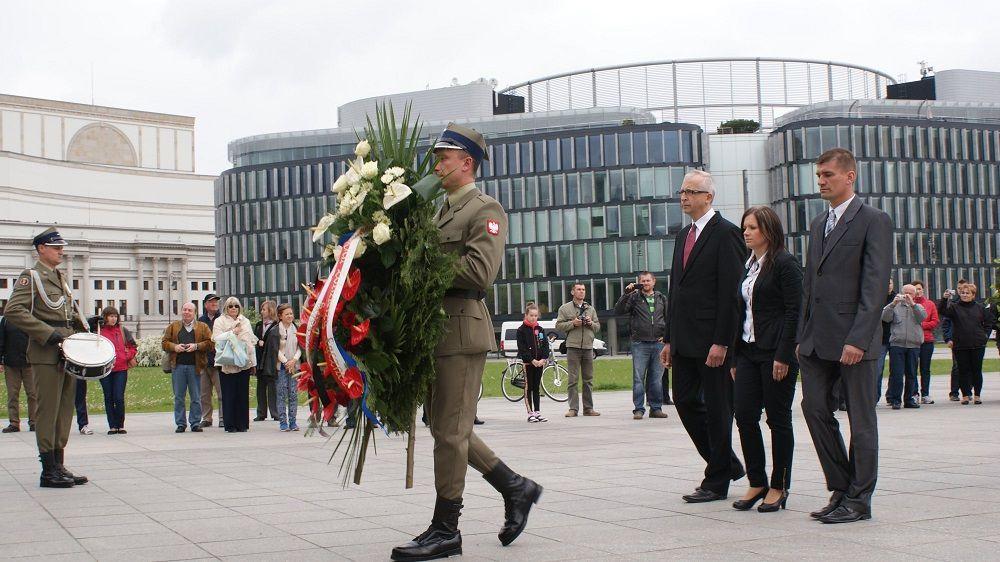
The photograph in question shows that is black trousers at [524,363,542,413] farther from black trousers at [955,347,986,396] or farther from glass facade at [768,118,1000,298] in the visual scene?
glass facade at [768,118,1000,298]

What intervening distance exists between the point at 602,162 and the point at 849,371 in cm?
7396

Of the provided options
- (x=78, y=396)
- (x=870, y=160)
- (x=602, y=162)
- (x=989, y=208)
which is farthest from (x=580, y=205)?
(x=78, y=396)

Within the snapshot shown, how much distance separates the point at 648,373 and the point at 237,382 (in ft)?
19.3

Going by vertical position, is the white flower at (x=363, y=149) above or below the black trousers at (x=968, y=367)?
above

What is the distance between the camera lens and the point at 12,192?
12950 centimetres

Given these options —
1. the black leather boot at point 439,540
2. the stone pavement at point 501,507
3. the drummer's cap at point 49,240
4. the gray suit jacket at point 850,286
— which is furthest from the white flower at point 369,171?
the drummer's cap at point 49,240

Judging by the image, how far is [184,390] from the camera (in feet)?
54.6

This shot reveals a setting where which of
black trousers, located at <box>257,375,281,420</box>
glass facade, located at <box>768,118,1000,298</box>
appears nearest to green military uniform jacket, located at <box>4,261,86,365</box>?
black trousers, located at <box>257,375,281,420</box>

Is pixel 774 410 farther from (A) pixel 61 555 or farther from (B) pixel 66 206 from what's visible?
(B) pixel 66 206

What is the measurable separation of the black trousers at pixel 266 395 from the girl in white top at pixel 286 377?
0.56 meters

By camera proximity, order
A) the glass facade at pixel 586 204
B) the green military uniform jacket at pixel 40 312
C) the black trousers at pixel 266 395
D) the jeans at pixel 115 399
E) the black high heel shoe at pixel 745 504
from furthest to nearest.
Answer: the glass facade at pixel 586 204 < the black trousers at pixel 266 395 < the jeans at pixel 115 399 < the green military uniform jacket at pixel 40 312 < the black high heel shoe at pixel 745 504

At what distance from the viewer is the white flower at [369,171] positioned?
5645 mm

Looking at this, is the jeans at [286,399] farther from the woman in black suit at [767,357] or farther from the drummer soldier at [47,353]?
the woman in black suit at [767,357]

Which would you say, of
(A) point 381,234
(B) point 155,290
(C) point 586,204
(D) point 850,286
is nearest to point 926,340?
(D) point 850,286
